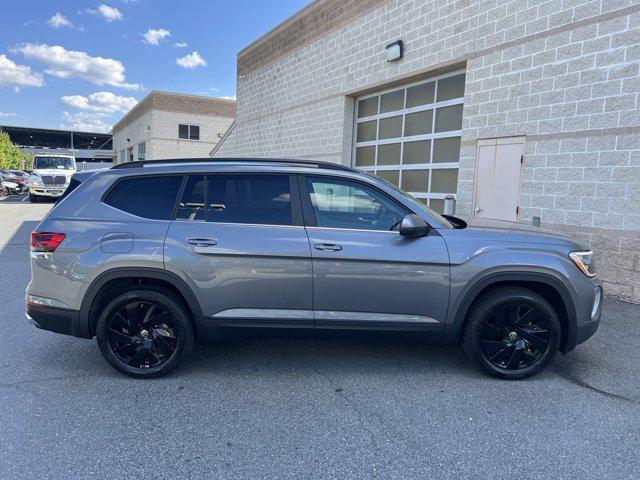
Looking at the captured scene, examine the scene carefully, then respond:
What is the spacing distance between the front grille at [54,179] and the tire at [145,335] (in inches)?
849

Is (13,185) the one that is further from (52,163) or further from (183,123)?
(183,123)

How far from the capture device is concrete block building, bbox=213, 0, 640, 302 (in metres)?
6.23

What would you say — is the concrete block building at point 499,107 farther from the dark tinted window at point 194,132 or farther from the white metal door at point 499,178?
the dark tinted window at point 194,132

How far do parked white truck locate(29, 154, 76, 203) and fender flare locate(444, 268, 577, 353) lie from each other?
72.9ft

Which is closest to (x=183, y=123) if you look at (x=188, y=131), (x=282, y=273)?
(x=188, y=131)

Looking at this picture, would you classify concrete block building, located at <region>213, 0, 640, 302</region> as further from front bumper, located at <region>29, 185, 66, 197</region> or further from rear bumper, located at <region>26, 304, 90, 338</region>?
front bumper, located at <region>29, 185, 66, 197</region>

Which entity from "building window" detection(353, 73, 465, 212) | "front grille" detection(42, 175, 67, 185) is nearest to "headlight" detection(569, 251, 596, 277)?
"building window" detection(353, 73, 465, 212)

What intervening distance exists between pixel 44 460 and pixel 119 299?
128 centimetres

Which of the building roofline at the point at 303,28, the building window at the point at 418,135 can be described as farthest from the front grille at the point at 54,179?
the building window at the point at 418,135

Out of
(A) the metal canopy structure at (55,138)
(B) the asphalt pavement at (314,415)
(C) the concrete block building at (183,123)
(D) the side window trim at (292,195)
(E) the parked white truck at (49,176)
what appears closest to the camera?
(B) the asphalt pavement at (314,415)

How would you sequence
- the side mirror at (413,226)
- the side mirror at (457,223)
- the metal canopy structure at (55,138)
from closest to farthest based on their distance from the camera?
the side mirror at (413,226) < the side mirror at (457,223) < the metal canopy structure at (55,138)

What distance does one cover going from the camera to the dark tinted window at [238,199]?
3748 mm

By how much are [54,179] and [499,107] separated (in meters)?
21.3

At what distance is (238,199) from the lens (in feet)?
12.5
